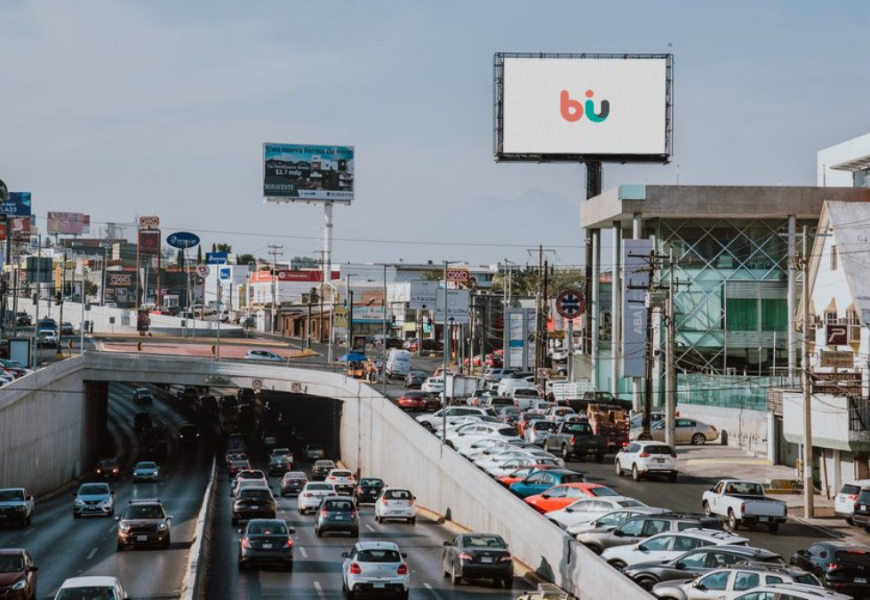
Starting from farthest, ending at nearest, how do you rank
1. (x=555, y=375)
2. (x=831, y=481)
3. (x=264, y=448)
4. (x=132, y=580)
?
1. (x=555, y=375)
2. (x=264, y=448)
3. (x=831, y=481)
4. (x=132, y=580)

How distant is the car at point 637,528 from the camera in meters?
32.0

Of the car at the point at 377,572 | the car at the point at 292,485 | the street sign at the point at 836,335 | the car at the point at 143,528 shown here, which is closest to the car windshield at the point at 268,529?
the car at the point at 377,572

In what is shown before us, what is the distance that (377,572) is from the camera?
3031 cm

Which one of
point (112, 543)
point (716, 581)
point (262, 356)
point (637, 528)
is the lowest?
point (112, 543)

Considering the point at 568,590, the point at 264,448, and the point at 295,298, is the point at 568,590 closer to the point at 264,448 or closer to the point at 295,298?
the point at 264,448

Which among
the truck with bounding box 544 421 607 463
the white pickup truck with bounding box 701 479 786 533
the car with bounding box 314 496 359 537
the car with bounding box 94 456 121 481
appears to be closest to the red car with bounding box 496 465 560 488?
the car with bounding box 314 496 359 537

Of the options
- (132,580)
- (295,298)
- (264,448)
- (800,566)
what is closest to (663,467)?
(800,566)

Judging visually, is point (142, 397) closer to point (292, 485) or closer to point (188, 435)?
point (188, 435)

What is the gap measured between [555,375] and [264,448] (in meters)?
28.8

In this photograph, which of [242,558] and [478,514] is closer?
[242,558]

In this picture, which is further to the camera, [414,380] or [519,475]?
[414,380]

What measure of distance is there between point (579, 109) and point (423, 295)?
45235 mm

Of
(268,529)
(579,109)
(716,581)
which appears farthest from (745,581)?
(579,109)

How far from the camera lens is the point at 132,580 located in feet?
111
